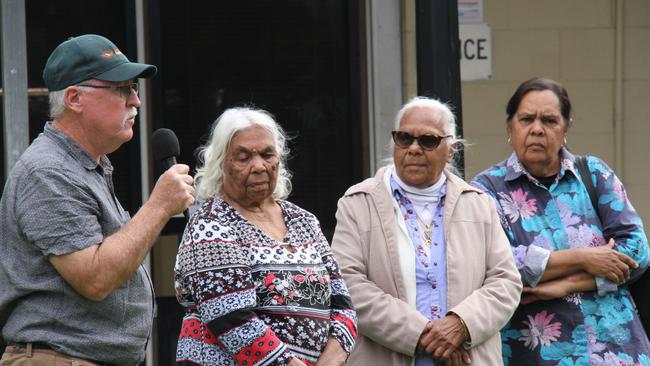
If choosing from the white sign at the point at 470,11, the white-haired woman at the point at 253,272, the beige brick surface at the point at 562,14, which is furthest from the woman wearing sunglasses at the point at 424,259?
the beige brick surface at the point at 562,14

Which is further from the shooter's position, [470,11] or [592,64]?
[592,64]

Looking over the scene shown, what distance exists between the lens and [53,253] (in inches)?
135

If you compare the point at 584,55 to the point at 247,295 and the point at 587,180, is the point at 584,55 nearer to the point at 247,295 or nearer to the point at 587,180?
the point at 587,180

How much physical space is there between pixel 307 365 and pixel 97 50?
1.25m

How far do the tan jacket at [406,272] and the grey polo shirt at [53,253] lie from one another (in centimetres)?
119

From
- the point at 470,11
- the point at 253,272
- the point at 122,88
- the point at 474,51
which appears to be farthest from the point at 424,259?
the point at 470,11

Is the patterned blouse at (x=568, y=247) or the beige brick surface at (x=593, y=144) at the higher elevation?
the beige brick surface at (x=593, y=144)

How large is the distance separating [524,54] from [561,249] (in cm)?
272

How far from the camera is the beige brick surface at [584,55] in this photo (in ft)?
24.2

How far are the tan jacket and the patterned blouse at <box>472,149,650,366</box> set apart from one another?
17 centimetres

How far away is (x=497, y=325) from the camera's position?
4.53m

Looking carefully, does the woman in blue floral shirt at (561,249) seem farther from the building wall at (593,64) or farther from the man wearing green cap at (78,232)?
the building wall at (593,64)

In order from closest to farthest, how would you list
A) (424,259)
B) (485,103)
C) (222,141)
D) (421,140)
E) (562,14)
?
(222,141) → (424,259) → (421,140) → (485,103) → (562,14)

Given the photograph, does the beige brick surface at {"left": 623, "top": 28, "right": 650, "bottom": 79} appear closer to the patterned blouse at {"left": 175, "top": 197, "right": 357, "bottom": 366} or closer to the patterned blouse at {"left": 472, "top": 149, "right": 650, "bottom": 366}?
the patterned blouse at {"left": 472, "top": 149, "right": 650, "bottom": 366}
